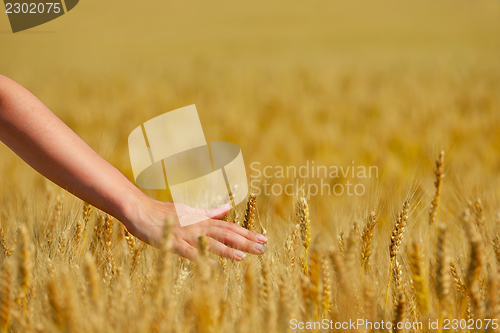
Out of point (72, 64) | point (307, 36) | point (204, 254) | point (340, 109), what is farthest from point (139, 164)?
point (307, 36)

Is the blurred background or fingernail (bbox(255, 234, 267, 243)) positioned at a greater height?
the blurred background

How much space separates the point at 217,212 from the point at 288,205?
1001 millimetres

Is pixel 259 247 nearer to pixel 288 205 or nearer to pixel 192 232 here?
pixel 192 232

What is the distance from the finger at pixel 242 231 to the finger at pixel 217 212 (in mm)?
23

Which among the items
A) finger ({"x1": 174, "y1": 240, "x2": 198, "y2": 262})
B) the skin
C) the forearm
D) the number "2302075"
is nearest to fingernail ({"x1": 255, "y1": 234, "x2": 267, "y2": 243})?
the skin

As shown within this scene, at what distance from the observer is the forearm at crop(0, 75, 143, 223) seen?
2.55 ft

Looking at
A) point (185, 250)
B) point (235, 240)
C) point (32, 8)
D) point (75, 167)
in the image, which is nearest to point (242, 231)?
point (235, 240)

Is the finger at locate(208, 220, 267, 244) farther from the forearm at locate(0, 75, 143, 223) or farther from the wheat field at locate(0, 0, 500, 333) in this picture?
the forearm at locate(0, 75, 143, 223)

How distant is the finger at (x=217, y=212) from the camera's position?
98cm

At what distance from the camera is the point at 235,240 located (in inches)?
Answer: 34.1

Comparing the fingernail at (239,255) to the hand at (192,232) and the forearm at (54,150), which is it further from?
the forearm at (54,150)

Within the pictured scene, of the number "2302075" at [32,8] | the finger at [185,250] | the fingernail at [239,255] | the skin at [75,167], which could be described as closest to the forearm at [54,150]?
the skin at [75,167]

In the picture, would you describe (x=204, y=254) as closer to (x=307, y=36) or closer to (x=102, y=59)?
(x=102, y=59)

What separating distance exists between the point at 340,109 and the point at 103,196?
3264 mm
